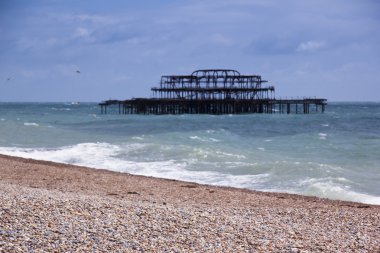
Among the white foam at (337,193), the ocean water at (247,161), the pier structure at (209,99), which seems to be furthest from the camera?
the pier structure at (209,99)

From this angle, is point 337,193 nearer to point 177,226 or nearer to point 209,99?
point 177,226

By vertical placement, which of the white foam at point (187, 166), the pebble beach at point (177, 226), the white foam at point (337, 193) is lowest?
the white foam at point (337, 193)

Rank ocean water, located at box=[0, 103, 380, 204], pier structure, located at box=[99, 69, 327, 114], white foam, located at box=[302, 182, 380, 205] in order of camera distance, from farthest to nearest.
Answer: pier structure, located at box=[99, 69, 327, 114]
ocean water, located at box=[0, 103, 380, 204]
white foam, located at box=[302, 182, 380, 205]

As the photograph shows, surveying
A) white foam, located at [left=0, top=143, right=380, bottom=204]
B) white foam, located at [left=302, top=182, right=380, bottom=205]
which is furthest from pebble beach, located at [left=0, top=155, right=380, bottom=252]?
white foam, located at [left=0, top=143, right=380, bottom=204]

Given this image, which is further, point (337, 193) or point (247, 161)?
point (247, 161)

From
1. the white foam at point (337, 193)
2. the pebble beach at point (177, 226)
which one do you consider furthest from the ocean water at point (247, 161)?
the pebble beach at point (177, 226)

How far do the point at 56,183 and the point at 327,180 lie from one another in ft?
22.6

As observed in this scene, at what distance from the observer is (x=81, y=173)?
49.0ft

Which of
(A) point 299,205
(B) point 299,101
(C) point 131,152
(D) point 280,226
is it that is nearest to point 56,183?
(A) point 299,205

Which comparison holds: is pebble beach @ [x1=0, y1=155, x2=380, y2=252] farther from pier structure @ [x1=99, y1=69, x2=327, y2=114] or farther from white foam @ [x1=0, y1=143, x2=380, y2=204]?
pier structure @ [x1=99, y1=69, x2=327, y2=114]

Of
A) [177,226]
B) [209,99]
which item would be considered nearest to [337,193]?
[177,226]

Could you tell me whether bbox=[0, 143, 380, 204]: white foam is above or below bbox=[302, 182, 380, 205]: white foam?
above

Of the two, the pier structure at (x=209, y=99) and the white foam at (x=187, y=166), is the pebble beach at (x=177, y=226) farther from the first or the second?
the pier structure at (x=209, y=99)

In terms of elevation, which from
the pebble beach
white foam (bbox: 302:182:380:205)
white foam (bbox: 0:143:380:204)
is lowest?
white foam (bbox: 302:182:380:205)
